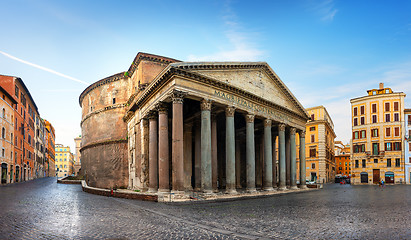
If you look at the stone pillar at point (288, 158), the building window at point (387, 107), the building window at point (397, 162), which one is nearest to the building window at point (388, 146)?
the building window at point (397, 162)

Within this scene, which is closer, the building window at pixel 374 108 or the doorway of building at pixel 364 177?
the building window at pixel 374 108

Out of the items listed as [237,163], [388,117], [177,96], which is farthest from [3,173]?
[388,117]

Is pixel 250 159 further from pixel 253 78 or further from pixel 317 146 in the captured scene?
pixel 317 146

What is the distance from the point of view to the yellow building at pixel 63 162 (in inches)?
4621

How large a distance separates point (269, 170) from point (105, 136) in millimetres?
18971

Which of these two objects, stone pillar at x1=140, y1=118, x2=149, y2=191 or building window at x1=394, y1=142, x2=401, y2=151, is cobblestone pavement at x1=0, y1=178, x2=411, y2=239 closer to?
stone pillar at x1=140, y1=118, x2=149, y2=191

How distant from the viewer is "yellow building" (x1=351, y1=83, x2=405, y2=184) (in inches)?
1812

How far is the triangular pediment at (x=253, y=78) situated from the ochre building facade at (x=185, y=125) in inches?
2.7

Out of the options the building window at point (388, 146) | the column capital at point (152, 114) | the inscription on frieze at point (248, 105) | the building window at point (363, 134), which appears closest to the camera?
the inscription on frieze at point (248, 105)

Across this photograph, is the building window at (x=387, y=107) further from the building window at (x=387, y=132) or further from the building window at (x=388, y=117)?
the building window at (x=387, y=132)

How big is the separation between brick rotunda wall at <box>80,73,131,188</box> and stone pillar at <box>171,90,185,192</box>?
15.7 metres

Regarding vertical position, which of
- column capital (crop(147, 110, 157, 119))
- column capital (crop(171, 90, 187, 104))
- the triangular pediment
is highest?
the triangular pediment

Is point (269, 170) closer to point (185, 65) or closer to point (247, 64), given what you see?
point (247, 64)

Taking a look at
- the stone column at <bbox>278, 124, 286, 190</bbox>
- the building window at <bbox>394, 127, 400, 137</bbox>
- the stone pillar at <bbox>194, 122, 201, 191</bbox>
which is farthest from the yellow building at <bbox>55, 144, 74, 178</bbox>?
the building window at <bbox>394, 127, 400, 137</bbox>
